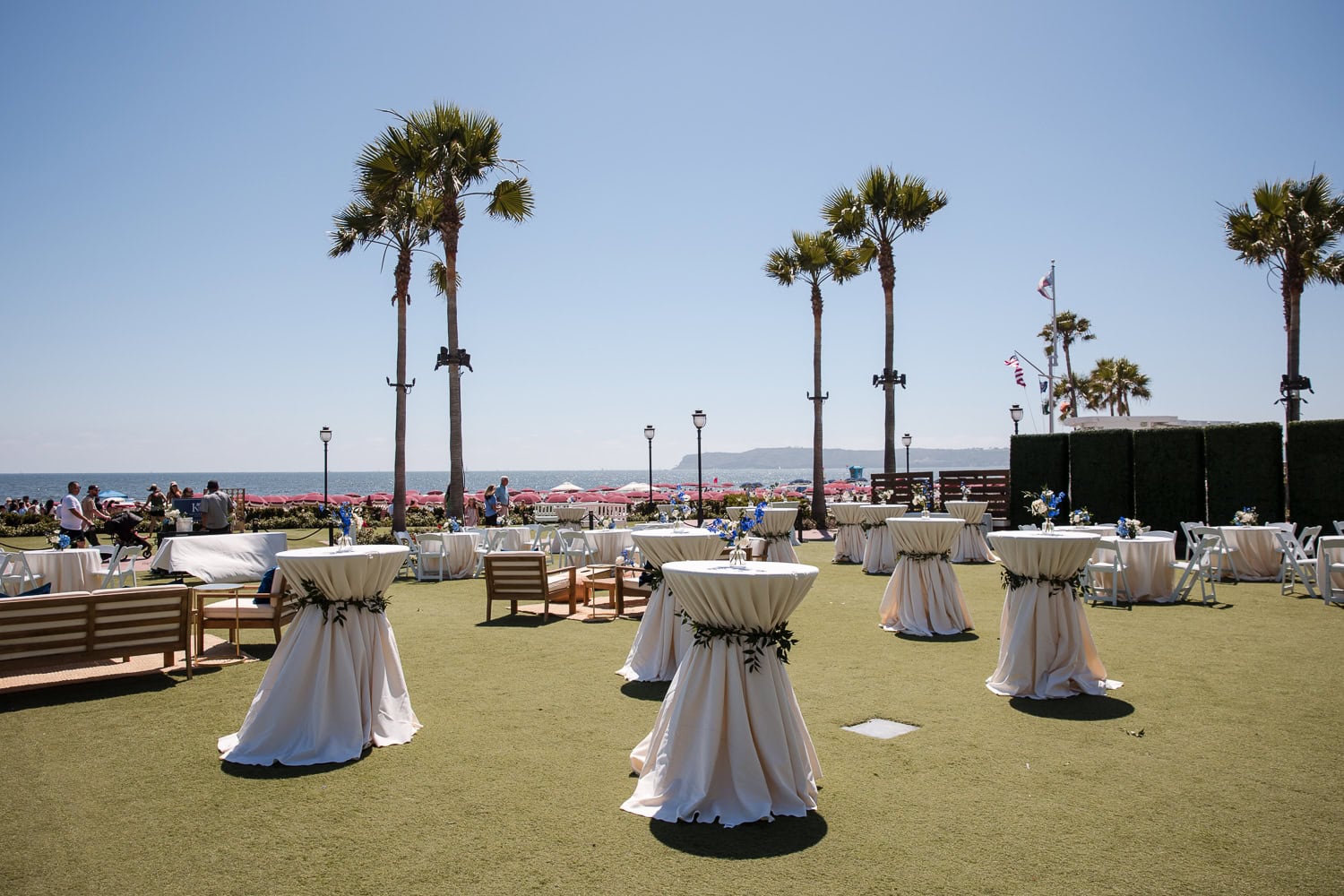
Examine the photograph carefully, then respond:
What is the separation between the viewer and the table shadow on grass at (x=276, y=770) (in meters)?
4.91

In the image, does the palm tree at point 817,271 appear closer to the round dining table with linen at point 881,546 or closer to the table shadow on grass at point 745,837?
the round dining table with linen at point 881,546

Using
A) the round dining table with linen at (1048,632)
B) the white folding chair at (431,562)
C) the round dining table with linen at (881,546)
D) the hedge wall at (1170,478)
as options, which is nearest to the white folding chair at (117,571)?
the white folding chair at (431,562)

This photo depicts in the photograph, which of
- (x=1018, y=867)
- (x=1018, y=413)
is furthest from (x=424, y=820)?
(x=1018, y=413)

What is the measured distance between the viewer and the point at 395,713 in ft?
18.6

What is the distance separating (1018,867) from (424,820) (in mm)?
2867

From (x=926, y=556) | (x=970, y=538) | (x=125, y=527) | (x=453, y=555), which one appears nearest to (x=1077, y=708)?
(x=926, y=556)

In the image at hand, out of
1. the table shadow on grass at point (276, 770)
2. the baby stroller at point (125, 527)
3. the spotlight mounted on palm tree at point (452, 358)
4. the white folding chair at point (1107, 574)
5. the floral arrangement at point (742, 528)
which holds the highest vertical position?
the spotlight mounted on palm tree at point (452, 358)

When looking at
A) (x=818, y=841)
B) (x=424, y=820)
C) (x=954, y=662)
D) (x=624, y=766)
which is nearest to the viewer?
(x=818, y=841)

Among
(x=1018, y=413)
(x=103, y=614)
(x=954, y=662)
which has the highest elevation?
(x=1018, y=413)

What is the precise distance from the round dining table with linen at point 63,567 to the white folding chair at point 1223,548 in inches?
643

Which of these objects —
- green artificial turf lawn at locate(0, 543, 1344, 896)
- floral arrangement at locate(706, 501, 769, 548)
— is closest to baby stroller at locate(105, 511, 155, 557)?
green artificial turf lawn at locate(0, 543, 1344, 896)

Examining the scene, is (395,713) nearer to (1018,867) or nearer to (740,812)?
(740,812)

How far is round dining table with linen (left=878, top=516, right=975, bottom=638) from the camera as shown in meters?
9.42

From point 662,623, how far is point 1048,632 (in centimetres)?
326
